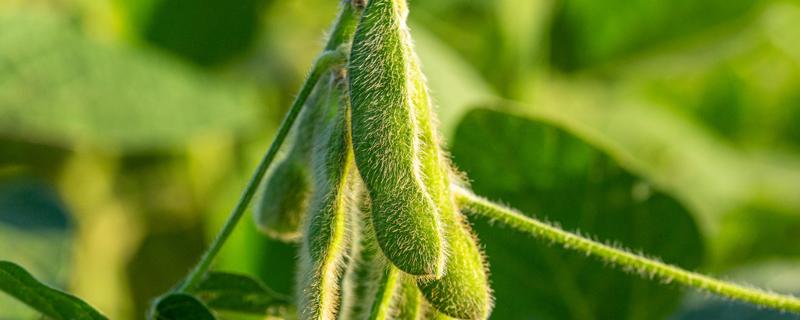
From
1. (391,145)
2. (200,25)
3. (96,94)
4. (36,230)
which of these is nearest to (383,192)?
(391,145)

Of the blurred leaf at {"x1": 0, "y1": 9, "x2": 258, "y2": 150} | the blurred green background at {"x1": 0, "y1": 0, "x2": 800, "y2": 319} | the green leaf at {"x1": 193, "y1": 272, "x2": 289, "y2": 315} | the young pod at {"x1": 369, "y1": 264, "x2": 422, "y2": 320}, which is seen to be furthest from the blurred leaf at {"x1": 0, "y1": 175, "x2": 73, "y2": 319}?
the young pod at {"x1": 369, "y1": 264, "x2": 422, "y2": 320}

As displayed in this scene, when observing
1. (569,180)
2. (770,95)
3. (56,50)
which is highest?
(569,180)

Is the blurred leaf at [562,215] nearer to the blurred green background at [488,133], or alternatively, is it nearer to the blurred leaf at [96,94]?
the blurred green background at [488,133]

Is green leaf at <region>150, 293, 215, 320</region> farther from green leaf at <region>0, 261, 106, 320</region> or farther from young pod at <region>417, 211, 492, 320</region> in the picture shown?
young pod at <region>417, 211, 492, 320</region>

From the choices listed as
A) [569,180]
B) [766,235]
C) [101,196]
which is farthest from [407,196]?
[766,235]

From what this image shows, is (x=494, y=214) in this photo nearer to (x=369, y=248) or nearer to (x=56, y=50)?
(x=369, y=248)

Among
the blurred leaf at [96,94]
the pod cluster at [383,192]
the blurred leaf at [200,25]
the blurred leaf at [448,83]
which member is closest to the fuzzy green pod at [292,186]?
the pod cluster at [383,192]
